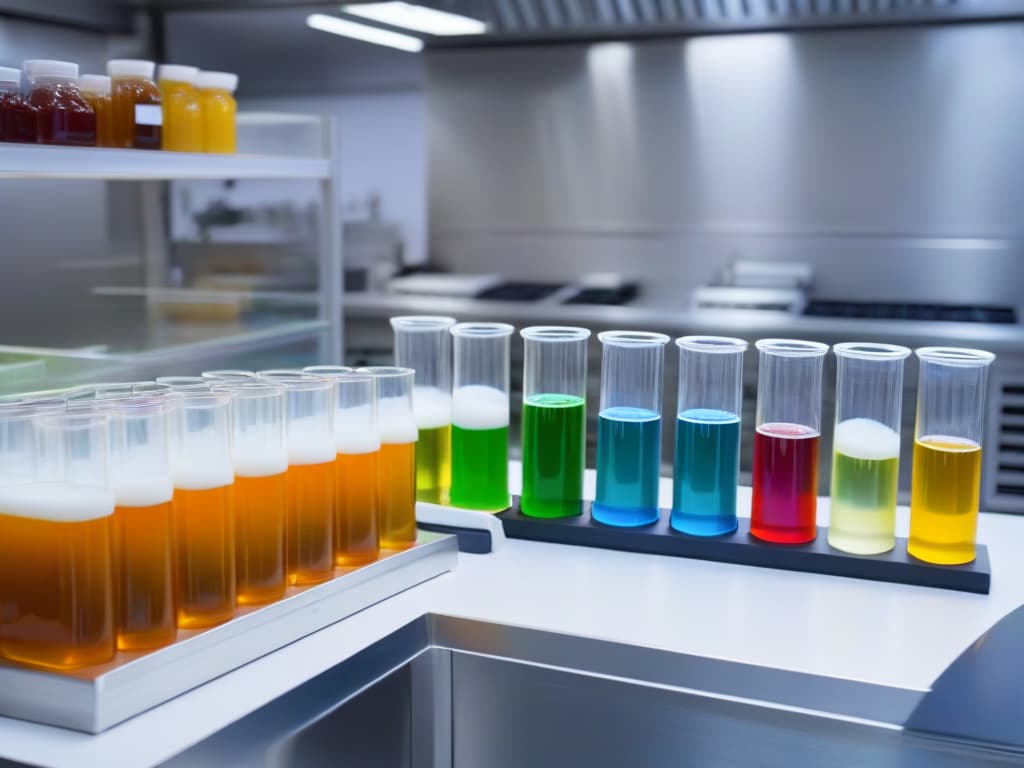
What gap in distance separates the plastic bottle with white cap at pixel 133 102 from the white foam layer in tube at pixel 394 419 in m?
0.83

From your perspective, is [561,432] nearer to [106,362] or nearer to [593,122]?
[106,362]

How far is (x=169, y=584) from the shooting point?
98 centimetres

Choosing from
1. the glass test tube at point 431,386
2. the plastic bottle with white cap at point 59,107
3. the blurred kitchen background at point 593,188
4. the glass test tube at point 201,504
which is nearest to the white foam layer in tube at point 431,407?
the glass test tube at point 431,386

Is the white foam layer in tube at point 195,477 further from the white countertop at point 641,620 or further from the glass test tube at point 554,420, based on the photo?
the glass test tube at point 554,420

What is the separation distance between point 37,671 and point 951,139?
3170 millimetres

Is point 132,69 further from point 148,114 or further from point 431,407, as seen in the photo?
point 431,407

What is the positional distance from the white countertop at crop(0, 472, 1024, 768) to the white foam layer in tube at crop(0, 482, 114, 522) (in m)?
0.18

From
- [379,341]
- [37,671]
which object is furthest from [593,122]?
[37,671]

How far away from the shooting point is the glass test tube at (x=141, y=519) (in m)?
0.95

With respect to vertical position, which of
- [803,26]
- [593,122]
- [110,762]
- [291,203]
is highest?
[803,26]

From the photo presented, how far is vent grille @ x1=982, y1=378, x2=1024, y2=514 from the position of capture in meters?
2.74

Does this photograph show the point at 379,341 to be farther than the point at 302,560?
Yes

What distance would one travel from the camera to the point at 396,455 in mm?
1237

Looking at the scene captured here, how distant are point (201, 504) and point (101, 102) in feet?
3.24
